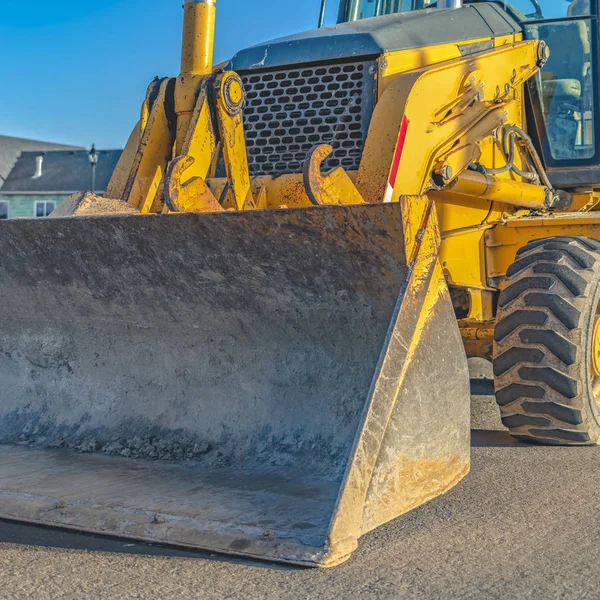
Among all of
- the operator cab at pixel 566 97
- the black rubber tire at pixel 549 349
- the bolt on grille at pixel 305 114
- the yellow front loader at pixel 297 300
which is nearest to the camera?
the yellow front loader at pixel 297 300

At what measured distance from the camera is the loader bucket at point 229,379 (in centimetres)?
341

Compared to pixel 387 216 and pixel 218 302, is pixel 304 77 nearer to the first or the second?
pixel 218 302

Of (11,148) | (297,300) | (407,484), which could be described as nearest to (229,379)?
(297,300)

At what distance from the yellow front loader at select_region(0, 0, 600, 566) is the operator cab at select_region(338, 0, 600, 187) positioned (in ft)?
1.01

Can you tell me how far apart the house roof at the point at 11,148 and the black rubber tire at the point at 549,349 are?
43.2 meters

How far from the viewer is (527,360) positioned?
4.86 m

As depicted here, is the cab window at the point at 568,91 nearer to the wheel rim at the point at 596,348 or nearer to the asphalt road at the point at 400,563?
the wheel rim at the point at 596,348

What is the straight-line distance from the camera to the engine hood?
5.04 metres

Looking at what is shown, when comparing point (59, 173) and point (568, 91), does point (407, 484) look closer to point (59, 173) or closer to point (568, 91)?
point (568, 91)

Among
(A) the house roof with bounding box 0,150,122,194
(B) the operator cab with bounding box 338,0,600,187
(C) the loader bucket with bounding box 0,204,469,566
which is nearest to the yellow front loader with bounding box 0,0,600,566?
(C) the loader bucket with bounding box 0,204,469,566

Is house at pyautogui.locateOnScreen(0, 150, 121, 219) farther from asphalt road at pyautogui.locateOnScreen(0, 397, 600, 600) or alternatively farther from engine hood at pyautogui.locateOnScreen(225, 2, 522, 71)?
asphalt road at pyautogui.locateOnScreen(0, 397, 600, 600)

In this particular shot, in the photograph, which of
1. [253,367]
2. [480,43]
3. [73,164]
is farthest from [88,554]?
[73,164]

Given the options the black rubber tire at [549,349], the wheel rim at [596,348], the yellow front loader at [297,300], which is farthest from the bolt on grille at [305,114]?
the wheel rim at [596,348]

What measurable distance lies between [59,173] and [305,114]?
40.9 meters
